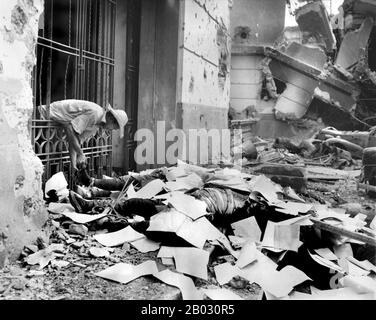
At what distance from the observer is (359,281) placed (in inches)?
112

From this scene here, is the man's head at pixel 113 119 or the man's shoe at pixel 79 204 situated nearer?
the man's shoe at pixel 79 204

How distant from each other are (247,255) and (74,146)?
8.15ft

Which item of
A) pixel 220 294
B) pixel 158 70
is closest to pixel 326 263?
pixel 220 294

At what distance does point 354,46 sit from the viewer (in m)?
14.5

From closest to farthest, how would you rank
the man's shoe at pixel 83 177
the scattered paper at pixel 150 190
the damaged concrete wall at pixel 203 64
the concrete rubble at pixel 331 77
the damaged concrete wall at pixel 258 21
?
the scattered paper at pixel 150 190 < the man's shoe at pixel 83 177 < the damaged concrete wall at pixel 203 64 < the concrete rubble at pixel 331 77 < the damaged concrete wall at pixel 258 21

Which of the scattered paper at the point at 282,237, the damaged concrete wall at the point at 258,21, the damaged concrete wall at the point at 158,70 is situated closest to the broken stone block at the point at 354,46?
the damaged concrete wall at the point at 258,21

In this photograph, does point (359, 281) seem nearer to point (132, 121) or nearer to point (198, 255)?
point (198, 255)

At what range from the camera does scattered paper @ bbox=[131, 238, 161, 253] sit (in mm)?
2830

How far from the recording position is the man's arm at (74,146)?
437 centimetres

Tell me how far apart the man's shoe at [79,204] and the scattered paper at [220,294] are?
1511mm

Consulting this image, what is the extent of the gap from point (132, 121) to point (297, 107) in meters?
9.51

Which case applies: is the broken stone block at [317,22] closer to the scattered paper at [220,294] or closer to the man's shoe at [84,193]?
the man's shoe at [84,193]

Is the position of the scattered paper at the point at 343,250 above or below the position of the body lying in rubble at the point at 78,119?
below
